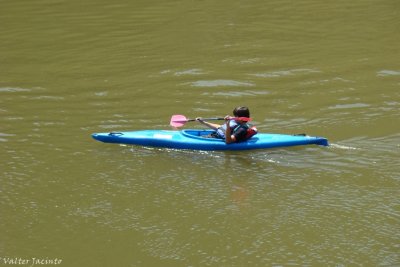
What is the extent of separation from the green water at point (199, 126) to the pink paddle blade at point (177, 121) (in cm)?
49

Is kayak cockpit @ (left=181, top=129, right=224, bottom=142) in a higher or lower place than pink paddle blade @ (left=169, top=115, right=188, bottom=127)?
lower

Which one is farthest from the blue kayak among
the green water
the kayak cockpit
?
the green water

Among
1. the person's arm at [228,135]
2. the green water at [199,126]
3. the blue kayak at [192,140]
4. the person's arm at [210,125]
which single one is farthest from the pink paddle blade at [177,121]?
the person's arm at [228,135]

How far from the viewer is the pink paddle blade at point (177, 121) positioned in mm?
11109

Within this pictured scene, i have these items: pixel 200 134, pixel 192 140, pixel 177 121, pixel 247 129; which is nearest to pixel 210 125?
pixel 200 134

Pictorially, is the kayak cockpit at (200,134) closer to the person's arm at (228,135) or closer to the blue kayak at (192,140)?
the blue kayak at (192,140)

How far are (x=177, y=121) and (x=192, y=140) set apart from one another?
0.51m

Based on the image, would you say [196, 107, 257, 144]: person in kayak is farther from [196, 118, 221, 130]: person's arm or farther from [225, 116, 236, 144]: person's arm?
[196, 118, 221, 130]: person's arm

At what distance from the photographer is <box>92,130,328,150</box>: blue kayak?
1055 centimetres

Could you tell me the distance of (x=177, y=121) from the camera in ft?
36.5

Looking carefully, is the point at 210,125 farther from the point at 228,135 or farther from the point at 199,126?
the point at 199,126

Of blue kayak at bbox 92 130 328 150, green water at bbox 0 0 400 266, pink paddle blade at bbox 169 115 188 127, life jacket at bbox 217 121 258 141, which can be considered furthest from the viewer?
pink paddle blade at bbox 169 115 188 127

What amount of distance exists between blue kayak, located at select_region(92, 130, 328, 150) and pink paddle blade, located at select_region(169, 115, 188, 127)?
156 millimetres

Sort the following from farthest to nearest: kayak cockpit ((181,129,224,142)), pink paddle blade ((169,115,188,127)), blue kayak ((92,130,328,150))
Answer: pink paddle blade ((169,115,188,127)) → kayak cockpit ((181,129,224,142)) → blue kayak ((92,130,328,150))
